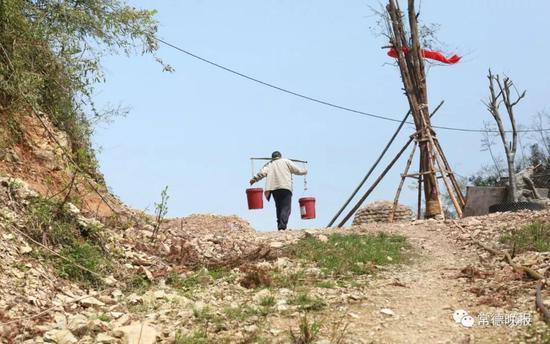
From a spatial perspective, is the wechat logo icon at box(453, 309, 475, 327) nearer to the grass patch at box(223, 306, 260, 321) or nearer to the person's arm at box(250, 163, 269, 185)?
the grass patch at box(223, 306, 260, 321)

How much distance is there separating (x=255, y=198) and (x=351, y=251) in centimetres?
467

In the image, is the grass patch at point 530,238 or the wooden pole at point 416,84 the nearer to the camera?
the grass patch at point 530,238

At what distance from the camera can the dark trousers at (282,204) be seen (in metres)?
13.0

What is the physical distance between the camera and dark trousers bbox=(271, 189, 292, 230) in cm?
1300

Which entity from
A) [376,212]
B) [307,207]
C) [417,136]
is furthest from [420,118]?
[376,212]

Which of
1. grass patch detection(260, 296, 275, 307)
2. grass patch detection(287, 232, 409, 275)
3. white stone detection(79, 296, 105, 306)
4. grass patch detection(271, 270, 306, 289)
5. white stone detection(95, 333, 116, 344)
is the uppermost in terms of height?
grass patch detection(287, 232, 409, 275)

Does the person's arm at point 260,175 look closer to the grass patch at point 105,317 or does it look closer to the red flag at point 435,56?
the red flag at point 435,56

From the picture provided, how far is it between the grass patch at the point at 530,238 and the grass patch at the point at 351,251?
1.36 meters

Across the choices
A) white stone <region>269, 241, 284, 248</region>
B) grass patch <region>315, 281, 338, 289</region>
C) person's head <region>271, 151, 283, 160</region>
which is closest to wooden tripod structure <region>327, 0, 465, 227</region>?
person's head <region>271, 151, 283, 160</region>

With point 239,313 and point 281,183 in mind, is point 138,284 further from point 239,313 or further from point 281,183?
point 281,183

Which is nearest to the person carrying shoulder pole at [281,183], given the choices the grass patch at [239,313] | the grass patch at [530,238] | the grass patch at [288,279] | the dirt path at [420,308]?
the grass patch at [530,238]

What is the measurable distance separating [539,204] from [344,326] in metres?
9.19

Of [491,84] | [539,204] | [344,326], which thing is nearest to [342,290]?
[344,326]

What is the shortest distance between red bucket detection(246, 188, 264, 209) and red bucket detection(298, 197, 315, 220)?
2.93ft
